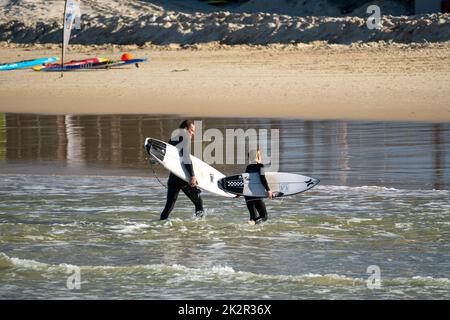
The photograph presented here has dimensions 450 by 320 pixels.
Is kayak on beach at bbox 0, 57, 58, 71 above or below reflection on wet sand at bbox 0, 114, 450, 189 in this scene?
above

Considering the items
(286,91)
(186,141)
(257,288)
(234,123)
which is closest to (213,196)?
(186,141)

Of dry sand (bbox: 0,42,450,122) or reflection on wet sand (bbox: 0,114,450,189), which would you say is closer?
reflection on wet sand (bbox: 0,114,450,189)

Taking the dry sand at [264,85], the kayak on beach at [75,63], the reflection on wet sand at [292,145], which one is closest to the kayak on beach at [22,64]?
the dry sand at [264,85]

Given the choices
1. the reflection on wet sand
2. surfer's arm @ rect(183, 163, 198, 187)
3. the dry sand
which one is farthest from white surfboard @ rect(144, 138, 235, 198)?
the dry sand

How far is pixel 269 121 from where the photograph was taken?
22875 millimetres

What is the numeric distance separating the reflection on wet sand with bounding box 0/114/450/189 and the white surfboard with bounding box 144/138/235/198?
118 inches

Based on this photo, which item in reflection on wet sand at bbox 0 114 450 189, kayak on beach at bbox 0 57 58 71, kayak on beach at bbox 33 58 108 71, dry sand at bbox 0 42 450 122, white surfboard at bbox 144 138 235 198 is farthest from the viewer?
kayak on beach at bbox 0 57 58 71

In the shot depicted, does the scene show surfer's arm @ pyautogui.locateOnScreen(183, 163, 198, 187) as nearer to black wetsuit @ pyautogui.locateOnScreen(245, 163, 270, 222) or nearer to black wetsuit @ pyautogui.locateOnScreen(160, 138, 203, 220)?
black wetsuit @ pyautogui.locateOnScreen(160, 138, 203, 220)

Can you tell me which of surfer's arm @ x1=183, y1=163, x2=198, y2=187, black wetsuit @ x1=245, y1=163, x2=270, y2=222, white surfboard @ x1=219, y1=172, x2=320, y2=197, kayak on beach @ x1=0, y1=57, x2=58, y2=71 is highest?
kayak on beach @ x1=0, y1=57, x2=58, y2=71

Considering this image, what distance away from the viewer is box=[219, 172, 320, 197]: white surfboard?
12.9 meters

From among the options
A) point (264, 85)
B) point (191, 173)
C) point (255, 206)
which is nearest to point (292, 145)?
point (255, 206)

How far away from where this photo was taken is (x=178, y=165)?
12.9 meters

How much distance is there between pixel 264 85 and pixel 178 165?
15906 mm
